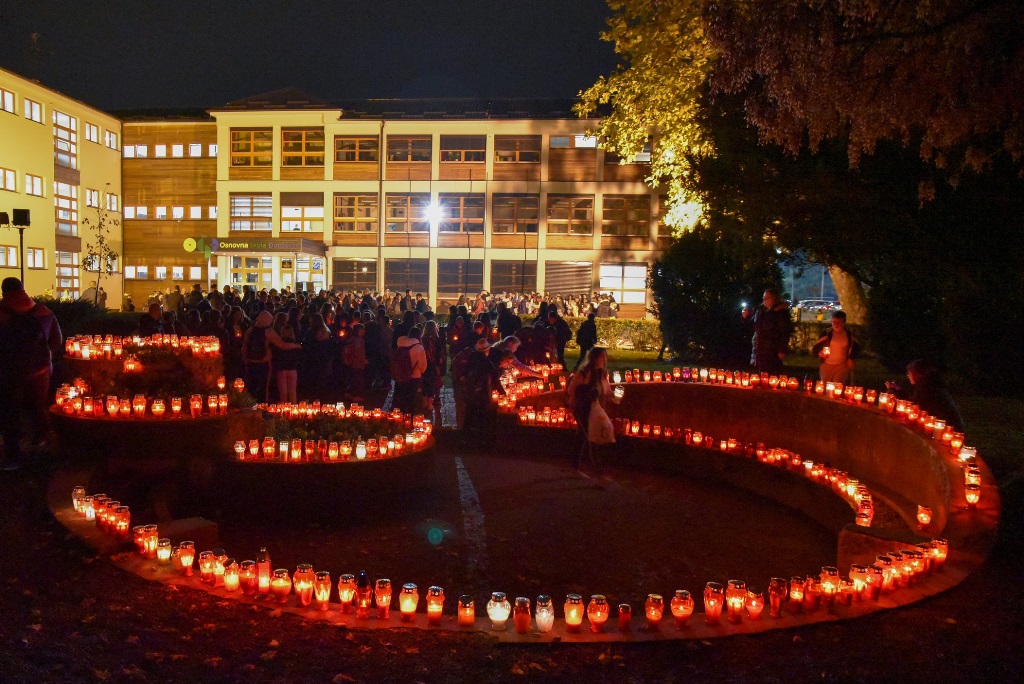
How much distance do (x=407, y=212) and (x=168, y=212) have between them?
42.6 feet

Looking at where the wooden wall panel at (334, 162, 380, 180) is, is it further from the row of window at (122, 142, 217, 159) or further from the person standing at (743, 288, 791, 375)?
the person standing at (743, 288, 791, 375)

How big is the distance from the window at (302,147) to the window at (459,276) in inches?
323

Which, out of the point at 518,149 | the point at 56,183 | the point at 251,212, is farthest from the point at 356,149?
the point at 56,183

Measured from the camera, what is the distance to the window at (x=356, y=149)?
42.0 meters

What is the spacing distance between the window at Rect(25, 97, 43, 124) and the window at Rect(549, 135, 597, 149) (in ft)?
76.3

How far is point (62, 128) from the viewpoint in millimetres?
38438

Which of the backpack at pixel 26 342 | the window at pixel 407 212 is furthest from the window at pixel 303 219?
the backpack at pixel 26 342

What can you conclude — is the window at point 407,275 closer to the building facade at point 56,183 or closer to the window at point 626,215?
the window at point 626,215

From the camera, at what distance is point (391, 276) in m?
42.8

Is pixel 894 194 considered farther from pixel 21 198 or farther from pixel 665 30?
pixel 21 198

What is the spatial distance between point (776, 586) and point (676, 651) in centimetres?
87

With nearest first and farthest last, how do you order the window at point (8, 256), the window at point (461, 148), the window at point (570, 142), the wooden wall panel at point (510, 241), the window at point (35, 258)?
the window at point (8, 256)
the window at point (35, 258)
the window at point (570, 142)
the window at point (461, 148)
the wooden wall panel at point (510, 241)

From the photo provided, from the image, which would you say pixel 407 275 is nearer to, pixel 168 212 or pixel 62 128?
pixel 168 212

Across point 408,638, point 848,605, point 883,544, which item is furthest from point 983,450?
point 408,638
